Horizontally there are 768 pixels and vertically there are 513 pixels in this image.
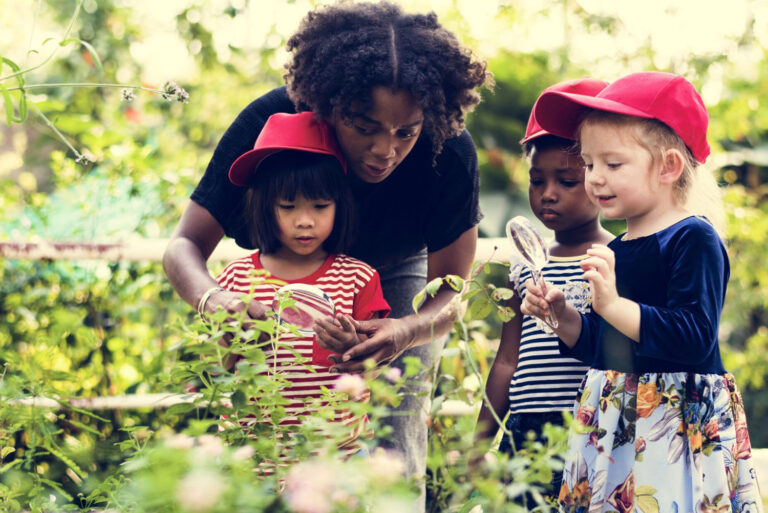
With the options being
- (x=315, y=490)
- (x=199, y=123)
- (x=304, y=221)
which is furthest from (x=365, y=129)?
(x=199, y=123)

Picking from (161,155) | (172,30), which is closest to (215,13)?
(172,30)

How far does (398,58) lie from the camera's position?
6.70ft

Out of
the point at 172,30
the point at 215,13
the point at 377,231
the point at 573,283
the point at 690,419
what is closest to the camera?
the point at 690,419

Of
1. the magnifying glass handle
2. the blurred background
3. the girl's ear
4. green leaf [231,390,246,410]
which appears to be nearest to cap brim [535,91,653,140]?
the girl's ear

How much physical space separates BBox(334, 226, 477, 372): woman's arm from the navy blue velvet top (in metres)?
0.35

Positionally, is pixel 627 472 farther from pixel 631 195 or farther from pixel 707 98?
pixel 707 98

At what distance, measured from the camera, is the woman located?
2.01 m

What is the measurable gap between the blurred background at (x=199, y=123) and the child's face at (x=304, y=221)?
127cm

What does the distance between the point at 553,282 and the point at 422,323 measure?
36 cm

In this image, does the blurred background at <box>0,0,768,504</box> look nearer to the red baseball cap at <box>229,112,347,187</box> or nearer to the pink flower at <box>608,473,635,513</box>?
the red baseball cap at <box>229,112,347,187</box>

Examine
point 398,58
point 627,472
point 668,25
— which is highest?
point 668,25

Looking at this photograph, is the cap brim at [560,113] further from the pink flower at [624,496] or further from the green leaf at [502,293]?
the pink flower at [624,496]

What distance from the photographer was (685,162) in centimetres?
171

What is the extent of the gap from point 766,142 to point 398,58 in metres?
5.73
